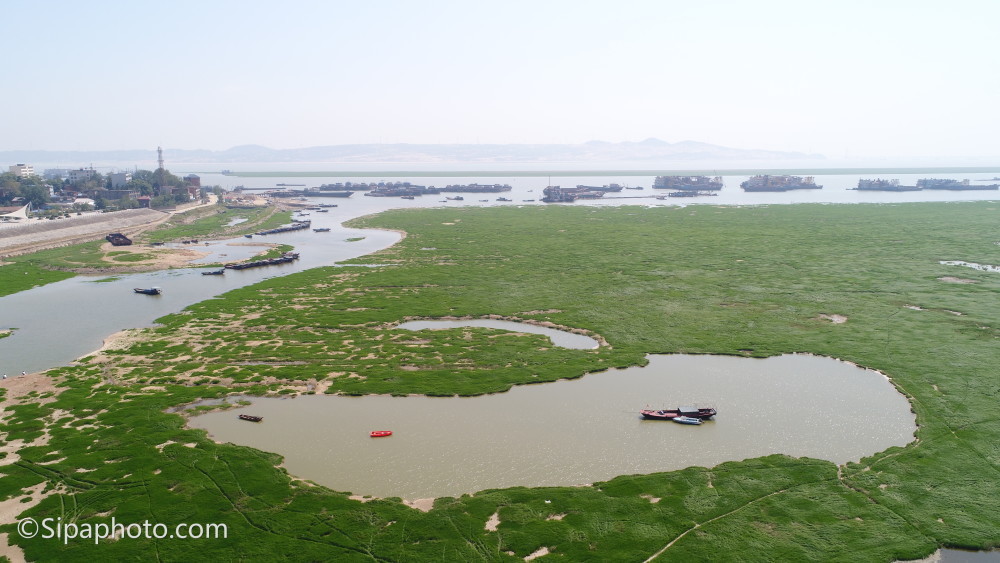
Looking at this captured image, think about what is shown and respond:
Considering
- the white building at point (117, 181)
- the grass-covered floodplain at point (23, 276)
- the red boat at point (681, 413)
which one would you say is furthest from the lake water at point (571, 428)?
the white building at point (117, 181)

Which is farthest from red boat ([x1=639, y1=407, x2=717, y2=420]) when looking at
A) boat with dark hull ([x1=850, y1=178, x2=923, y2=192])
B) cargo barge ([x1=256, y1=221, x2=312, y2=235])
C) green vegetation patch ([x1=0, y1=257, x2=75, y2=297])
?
boat with dark hull ([x1=850, y1=178, x2=923, y2=192])

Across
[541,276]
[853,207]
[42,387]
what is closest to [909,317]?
[541,276]

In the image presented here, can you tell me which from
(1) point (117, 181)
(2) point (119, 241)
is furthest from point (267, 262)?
(1) point (117, 181)

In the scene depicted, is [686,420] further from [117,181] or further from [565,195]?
[117,181]

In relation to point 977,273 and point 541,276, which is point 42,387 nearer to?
point 541,276

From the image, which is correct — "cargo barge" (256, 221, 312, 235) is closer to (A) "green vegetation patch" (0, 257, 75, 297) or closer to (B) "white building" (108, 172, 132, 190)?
(A) "green vegetation patch" (0, 257, 75, 297)
